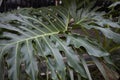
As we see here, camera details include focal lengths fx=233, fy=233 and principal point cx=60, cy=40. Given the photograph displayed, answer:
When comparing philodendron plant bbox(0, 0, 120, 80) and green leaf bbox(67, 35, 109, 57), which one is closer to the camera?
philodendron plant bbox(0, 0, 120, 80)

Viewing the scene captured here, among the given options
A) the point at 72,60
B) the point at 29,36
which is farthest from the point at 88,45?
the point at 29,36

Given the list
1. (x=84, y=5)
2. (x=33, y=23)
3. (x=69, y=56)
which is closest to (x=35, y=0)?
(x=84, y=5)

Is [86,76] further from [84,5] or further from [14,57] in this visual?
[84,5]

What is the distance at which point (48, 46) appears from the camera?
47.1 inches

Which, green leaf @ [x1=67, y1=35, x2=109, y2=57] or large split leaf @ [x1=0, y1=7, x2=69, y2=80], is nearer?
large split leaf @ [x1=0, y1=7, x2=69, y2=80]

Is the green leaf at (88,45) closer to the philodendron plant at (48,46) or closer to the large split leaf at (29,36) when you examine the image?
the philodendron plant at (48,46)

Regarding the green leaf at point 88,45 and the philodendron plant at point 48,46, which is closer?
the philodendron plant at point 48,46

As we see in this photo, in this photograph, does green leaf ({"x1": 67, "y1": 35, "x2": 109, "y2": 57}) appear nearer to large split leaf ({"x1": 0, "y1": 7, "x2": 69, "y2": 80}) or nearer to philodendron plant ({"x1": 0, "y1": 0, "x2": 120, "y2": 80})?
philodendron plant ({"x1": 0, "y1": 0, "x2": 120, "y2": 80})

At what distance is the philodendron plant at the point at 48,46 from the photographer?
1.10 metres

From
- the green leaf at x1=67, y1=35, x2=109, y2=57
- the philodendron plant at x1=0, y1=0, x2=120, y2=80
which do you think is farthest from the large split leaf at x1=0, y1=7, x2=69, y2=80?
the green leaf at x1=67, y1=35, x2=109, y2=57

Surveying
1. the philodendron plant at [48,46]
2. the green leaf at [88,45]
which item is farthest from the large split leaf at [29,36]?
the green leaf at [88,45]

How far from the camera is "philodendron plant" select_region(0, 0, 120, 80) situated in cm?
110

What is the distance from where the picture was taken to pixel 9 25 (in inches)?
49.8

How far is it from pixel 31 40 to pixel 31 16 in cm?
24
